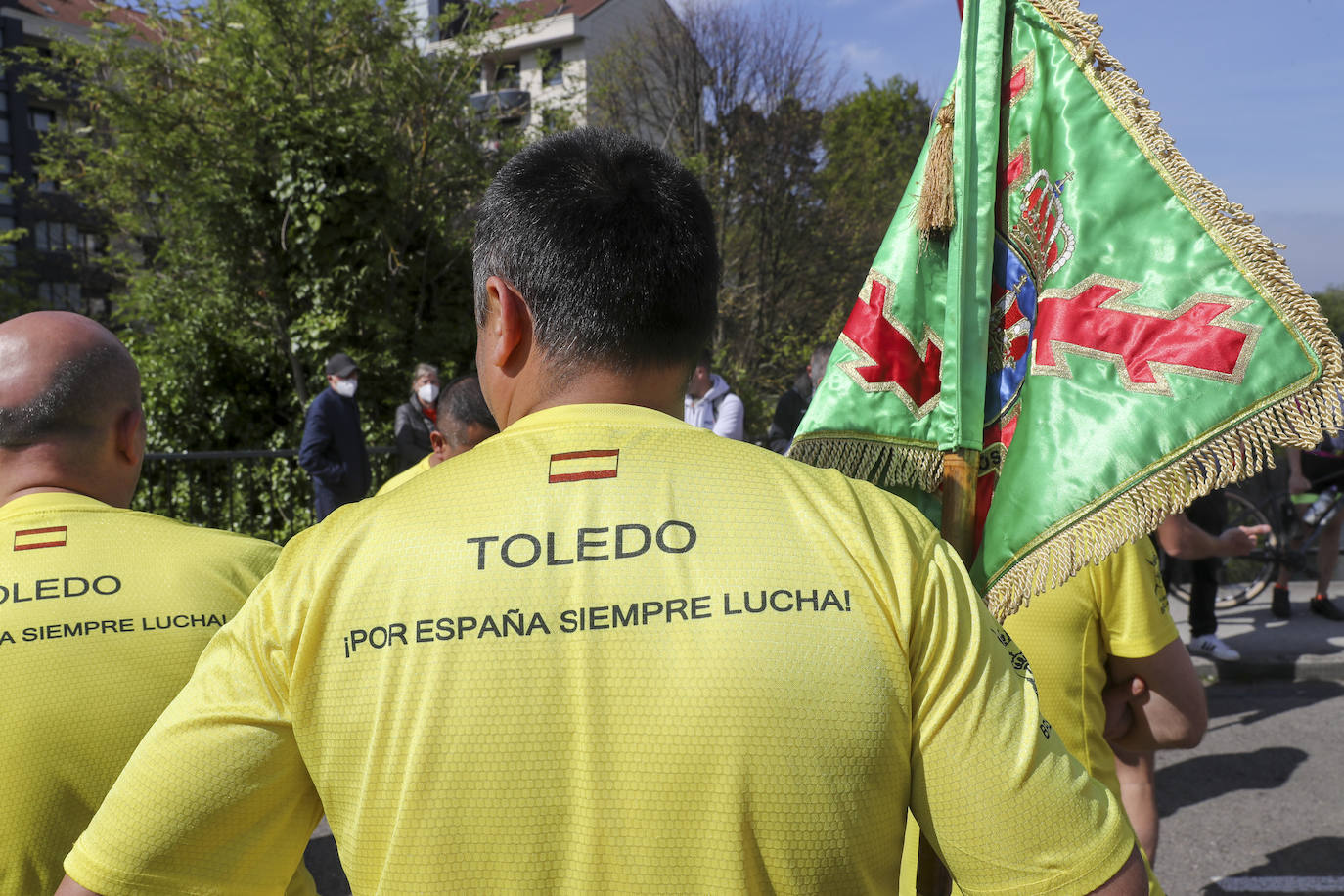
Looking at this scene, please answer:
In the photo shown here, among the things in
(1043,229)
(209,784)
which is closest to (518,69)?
(1043,229)

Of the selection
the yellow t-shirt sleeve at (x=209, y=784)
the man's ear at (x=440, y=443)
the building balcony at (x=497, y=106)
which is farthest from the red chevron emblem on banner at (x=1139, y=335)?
the building balcony at (x=497, y=106)

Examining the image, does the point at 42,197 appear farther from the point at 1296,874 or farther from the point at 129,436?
the point at 1296,874

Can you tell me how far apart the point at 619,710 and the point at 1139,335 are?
3.48 ft

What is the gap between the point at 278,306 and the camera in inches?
402

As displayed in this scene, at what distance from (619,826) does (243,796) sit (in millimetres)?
423

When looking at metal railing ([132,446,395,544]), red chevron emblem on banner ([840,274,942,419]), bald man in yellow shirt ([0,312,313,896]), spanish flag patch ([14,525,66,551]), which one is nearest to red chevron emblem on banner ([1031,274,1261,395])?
red chevron emblem on banner ([840,274,942,419])

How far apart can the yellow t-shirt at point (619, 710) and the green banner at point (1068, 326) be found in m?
0.53

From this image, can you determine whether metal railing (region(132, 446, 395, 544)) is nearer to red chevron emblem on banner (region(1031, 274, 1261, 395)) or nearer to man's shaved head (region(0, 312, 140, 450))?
man's shaved head (region(0, 312, 140, 450))

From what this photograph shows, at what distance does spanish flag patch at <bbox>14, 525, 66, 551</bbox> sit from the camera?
1.85m

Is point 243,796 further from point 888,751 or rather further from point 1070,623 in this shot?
point 1070,623

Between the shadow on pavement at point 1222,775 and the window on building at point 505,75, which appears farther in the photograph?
the window on building at point 505,75

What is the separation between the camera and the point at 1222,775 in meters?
5.11

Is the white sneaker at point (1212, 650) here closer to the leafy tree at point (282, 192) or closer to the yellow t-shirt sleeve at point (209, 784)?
the yellow t-shirt sleeve at point (209, 784)

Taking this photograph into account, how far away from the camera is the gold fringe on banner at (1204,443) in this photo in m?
1.46
